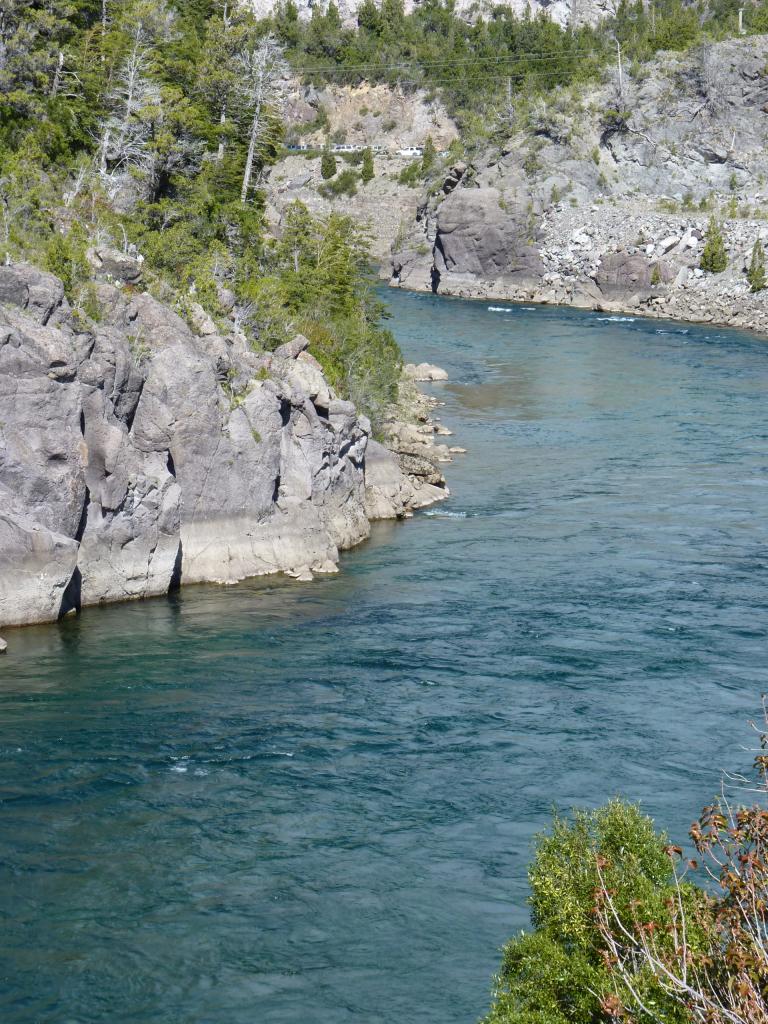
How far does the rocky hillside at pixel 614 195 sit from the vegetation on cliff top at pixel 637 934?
90296mm

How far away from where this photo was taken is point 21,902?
57.2 ft

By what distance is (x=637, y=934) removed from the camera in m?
10.8

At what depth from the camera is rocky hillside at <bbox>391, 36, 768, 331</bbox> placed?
103m

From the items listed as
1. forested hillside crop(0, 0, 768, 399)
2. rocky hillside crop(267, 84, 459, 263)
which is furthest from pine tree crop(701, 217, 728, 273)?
forested hillside crop(0, 0, 768, 399)

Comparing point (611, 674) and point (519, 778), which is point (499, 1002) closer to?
point (519, 778)

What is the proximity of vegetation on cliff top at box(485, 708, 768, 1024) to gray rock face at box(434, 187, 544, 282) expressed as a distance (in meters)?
100

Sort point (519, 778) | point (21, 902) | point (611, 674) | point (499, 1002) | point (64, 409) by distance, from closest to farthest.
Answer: point (499, 1002)
point (21, 902)
point (519, 778)
point (611, 674)
point (64, 409)

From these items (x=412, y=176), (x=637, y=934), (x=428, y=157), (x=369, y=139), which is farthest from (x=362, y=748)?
(x=369, y=139)

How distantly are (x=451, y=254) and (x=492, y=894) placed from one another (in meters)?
99.6

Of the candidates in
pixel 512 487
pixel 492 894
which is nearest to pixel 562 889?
pixel 492 894

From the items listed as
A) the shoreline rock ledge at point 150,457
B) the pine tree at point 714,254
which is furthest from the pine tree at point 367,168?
the shoreline rock ledge at point 150,457

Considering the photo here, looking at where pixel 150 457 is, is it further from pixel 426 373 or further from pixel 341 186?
pixel 341 186

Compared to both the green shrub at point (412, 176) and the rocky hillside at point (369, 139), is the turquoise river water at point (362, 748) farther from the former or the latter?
the green shrub at point (412, 176)

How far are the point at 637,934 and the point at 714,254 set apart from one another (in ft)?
311
